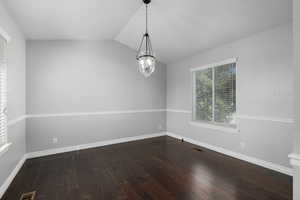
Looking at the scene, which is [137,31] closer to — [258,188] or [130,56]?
[130,56]

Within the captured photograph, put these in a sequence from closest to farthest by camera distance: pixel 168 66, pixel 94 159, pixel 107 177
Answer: pixel 107 177 → pixel 94 159 → pixel 168 66

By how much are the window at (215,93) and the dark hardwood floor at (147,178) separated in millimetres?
965

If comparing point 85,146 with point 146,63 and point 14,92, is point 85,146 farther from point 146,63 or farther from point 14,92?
point 146,63

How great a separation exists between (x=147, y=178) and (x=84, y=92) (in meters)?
2.79

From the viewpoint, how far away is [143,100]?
4.99 metres

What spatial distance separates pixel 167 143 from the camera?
4465mm

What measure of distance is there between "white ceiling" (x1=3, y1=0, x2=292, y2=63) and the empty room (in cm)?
2

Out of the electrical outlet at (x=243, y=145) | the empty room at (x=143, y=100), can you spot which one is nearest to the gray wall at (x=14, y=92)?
the empty room at (x=143, y=100)

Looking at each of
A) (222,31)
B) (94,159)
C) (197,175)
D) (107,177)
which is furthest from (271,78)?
(94,159)

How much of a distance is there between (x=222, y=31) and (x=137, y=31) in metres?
2.00

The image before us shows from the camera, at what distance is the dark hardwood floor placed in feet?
6.89

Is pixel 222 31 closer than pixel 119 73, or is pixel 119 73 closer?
pixel 222 31

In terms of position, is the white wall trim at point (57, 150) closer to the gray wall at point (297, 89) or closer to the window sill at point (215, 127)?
the window sill at point (215, 127)

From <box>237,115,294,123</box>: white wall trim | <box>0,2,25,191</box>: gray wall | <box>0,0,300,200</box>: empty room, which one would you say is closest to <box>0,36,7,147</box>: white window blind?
<box>0,0,300,200</box>: empty room
